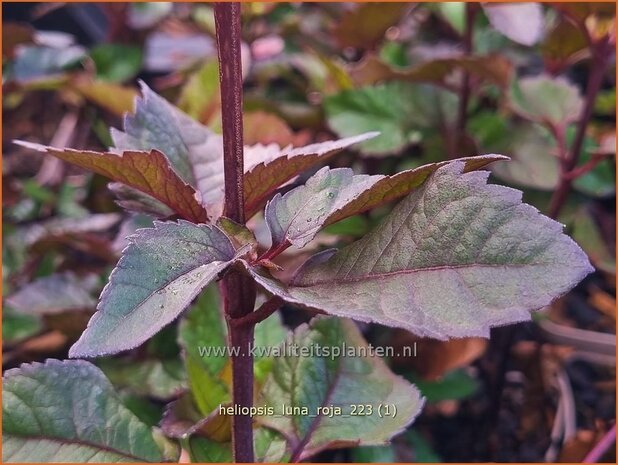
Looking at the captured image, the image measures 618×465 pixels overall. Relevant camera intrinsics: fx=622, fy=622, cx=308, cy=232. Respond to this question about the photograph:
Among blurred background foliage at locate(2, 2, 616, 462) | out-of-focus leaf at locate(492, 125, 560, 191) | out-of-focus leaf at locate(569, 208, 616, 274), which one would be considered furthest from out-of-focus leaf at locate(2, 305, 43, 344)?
out-of-focus leaf at locate(569, 208, 616, 274)

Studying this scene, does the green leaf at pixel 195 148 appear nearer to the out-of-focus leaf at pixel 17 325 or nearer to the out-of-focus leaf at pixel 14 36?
the out-of-focus leaf at pixel 17 325

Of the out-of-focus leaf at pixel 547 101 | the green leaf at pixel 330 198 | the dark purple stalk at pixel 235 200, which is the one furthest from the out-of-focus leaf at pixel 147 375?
the out-of-focus leaf at pixel 547 101

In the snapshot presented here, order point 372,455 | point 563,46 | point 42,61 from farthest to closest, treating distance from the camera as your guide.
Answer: point 42,61 < point 563,46 < point 372,455

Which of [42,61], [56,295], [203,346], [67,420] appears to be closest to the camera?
[67,420]

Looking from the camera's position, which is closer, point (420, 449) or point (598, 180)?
point (420, 449)

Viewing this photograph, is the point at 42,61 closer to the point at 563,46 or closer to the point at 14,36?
the point at 14,36

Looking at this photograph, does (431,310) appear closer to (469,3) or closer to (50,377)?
(50,377)

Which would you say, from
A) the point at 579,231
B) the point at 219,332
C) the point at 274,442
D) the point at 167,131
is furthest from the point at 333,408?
the point at 579,231

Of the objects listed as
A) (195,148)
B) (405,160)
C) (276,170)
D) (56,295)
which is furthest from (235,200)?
(405,160)
